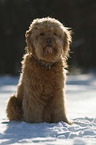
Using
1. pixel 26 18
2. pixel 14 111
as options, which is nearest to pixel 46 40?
pixel 14 111

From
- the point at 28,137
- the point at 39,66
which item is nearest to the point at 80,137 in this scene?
the point at 28,137

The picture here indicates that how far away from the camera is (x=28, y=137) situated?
2797mm

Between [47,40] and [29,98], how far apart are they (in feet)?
2.99

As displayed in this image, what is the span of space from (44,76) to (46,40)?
0.56m

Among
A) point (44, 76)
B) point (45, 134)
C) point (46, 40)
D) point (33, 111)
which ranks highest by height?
point (46, 40)

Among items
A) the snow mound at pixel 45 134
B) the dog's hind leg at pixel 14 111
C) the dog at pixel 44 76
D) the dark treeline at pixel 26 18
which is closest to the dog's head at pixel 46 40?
the dog at pixel 44 76

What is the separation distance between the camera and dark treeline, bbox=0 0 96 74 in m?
18.2

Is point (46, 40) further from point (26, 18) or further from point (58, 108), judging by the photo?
point (26, 18)

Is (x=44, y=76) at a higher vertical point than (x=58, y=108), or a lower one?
higher

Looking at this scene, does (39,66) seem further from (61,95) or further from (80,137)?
(80,137)

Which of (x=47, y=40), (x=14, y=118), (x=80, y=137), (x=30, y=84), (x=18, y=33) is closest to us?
(x=80, y=137)

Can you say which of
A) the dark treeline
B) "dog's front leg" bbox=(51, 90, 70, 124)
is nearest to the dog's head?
"dog's front leg" bbox=(51, 90, 70, 124)

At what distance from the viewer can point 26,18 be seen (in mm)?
18422

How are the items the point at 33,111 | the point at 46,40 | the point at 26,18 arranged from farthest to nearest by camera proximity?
the point at 26,18, the point at 33,111, the point at 46,40
